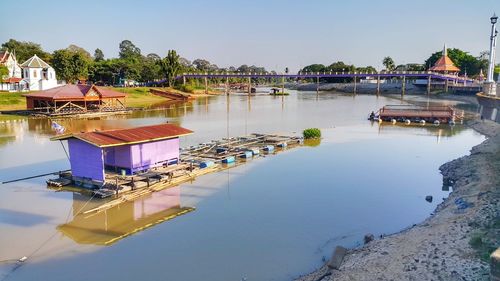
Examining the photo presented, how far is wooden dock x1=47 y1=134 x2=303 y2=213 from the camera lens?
19734 millimetres

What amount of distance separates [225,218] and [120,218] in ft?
14.9

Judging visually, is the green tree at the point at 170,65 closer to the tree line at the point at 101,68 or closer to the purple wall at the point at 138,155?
the tree line at the point at 101,68

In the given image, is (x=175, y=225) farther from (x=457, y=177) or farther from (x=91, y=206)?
(x=457, y=177)

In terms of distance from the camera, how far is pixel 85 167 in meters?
20.9

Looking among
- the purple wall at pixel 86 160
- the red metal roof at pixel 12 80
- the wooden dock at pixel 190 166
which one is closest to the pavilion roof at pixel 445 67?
the wooden dock at pixel 190 166

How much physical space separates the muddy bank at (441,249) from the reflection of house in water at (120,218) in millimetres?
7854

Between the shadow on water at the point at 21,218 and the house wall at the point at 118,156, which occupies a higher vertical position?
the house wall at the point at 118,156

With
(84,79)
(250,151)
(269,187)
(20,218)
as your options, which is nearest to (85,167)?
(20,218)

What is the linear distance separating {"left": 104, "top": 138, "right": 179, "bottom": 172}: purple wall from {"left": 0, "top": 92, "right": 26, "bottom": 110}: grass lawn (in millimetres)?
45122

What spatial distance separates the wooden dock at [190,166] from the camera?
1973 cm

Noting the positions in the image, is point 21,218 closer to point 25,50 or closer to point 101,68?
point 101,68

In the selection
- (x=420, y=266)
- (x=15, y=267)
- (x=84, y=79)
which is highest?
(x=84, y=79)

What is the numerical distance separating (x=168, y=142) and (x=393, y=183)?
13.2 meters

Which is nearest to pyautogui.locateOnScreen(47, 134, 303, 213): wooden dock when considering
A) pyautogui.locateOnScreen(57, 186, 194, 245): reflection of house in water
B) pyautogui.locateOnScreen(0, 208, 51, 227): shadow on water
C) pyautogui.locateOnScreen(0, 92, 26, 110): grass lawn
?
pyautogui.locateOnScreen(57, 186, 194, 245): reflection of house in water
